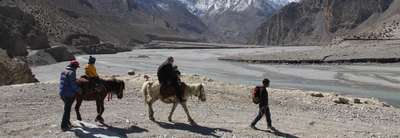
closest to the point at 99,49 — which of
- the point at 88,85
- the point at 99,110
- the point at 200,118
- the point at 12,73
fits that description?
the point at 12,73

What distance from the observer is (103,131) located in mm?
16188

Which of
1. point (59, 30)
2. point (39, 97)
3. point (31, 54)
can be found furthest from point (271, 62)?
point (39, 97)

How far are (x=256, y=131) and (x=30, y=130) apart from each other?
6.22 m

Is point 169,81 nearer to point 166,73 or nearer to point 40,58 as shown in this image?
point 166,73

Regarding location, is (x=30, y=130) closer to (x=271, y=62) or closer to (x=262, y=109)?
(x=262, y=109)

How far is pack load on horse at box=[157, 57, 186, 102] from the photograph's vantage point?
17531 mm

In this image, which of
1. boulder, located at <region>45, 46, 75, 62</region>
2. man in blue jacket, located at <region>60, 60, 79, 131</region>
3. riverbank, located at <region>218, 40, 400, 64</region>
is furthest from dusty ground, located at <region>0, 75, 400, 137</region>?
boulder, located at <region>45, 46, 75, 62</region>

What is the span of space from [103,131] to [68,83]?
1498mm

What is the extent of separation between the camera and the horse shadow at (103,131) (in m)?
15.7

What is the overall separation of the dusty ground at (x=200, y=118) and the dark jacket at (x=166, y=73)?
4.28 ft

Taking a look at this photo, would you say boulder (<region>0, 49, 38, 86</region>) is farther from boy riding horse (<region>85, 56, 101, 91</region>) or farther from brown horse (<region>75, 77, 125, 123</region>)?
boy riding horse (<region>85, 56, 101, 91</region>)

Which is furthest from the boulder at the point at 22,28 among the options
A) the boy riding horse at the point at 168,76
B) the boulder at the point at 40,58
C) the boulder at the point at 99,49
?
the boy riding horse at the point at 168,76

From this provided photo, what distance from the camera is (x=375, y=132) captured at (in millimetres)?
20109

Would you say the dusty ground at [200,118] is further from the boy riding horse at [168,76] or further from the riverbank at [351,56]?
the riverbank at [351,56]
